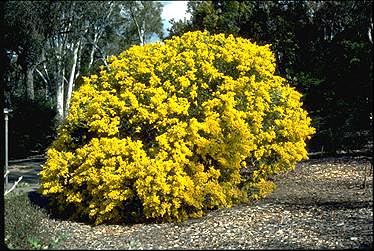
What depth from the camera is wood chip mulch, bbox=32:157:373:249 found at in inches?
233

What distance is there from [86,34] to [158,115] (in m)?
22.0

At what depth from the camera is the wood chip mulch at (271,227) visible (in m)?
5.93

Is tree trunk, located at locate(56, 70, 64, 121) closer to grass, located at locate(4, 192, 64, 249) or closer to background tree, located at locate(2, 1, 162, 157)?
background tree, located at locate(2, 1, 162, 157)

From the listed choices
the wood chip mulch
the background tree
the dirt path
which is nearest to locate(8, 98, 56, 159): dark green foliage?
the background tree

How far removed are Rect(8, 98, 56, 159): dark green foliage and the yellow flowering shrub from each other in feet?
47.0

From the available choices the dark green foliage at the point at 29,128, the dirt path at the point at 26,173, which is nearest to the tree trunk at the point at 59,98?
the dark green foliage at the point at 29,128

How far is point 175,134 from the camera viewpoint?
319 inches

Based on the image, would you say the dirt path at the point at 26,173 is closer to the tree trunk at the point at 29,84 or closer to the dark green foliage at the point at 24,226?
the dark green foliage at the point at 24,226

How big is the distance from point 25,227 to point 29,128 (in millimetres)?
17154

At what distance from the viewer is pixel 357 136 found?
10891 millimetres

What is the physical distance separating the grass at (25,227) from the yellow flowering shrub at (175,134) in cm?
45

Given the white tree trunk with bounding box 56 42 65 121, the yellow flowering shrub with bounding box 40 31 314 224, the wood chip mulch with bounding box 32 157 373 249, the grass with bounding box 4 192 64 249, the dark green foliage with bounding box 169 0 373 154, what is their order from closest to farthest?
the grass with bounding box 4 192 64 249 < the wood chip mulch with bounding box 32 157 373 249 < the yellow flowering shrub with bounding box 40 31 314 224 < the dark green foliage with bounding box 169 0 373 154 < the white tree trunk with bounding box 56 42 65 121

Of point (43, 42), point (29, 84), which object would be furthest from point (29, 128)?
point (43, 42)

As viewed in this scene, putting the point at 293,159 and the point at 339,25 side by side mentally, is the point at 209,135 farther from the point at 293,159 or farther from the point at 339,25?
the point at 339,25
